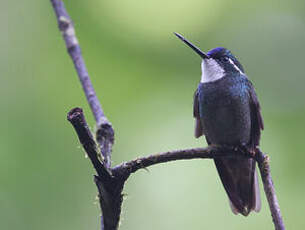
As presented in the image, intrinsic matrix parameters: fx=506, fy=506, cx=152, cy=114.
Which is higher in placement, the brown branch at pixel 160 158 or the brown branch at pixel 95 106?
the brown branch at pixel 95 106

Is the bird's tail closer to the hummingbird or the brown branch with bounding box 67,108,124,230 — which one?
the hummingbird

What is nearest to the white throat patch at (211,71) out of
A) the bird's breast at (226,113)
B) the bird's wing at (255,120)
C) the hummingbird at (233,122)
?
the hummingbird at (233,122)

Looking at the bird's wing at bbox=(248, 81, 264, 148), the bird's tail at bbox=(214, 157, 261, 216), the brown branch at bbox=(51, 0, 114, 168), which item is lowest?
the bird's tail at bbox=(214, 157, 261, 216)

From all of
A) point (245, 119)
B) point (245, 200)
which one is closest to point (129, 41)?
point (245, 119)

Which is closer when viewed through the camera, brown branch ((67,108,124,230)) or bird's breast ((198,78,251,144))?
brown branch ((67,108,124,230))

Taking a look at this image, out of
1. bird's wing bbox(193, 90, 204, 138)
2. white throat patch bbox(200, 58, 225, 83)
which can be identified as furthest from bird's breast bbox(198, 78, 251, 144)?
bird's wing bbox(193, 90, 204, 138)

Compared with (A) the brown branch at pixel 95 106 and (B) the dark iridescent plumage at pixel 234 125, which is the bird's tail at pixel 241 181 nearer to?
(B) the dark iridescent plumage at pixel 234 125

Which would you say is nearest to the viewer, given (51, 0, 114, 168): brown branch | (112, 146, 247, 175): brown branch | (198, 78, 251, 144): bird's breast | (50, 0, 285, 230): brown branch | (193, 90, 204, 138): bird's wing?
(50, 0, 285, 230): brown branch

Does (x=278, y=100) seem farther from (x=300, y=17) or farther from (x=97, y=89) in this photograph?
(x=97, y=89)

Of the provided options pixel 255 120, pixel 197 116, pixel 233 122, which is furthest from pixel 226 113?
pixel 197 116

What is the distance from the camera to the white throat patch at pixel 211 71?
14.6 ft

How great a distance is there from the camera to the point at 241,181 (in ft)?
14.4

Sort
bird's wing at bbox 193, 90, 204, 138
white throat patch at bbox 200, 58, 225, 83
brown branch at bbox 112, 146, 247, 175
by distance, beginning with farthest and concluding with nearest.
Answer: bird's wing at bbox 193, 90, 204, 138
white throat patch at bbox 200, 58, 225, 83
brown branch at bbox 112, 146, 247, 175

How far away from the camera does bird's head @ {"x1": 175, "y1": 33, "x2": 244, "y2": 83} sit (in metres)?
4.47
